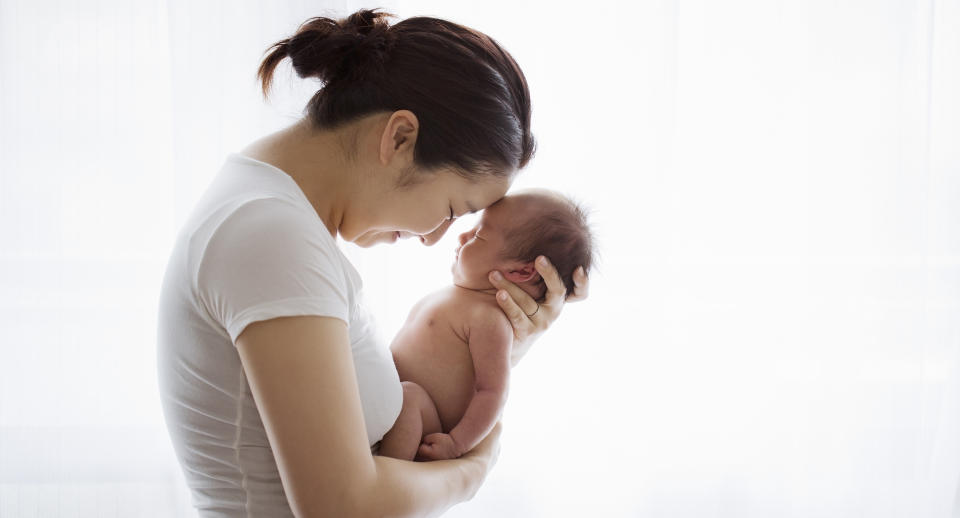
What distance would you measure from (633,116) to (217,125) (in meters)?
1.23

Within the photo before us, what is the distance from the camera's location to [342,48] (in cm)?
97

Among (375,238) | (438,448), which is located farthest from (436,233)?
(438,448)

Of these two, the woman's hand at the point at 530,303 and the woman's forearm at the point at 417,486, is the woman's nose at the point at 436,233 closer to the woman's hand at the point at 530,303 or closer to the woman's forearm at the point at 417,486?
the woman's hand at the point at 530,303

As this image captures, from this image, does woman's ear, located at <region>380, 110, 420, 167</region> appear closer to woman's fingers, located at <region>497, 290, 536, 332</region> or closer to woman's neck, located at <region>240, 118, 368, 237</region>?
woman's neck, located at <region>240, 118, 368, 237</region>

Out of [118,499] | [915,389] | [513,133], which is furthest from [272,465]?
[915,389]

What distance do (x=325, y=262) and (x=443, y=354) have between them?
23.8 inches

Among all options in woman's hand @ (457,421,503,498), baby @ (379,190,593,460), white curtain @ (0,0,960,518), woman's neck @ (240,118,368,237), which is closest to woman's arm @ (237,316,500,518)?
woman's neck @ (240,118,368,237)

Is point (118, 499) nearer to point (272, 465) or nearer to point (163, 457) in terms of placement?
point (163, 457)

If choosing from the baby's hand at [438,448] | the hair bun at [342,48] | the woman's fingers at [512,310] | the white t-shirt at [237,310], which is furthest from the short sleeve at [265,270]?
the woman's fingers at [512,310]

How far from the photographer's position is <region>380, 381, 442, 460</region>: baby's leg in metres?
Answer: 1.12

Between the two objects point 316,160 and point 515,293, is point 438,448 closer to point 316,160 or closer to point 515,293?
point 515,293

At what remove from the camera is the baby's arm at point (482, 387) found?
121cm

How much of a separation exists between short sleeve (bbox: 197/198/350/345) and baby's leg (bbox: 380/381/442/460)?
41 centimetres

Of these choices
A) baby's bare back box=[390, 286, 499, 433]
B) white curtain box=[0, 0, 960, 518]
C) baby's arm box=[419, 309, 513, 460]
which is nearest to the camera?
baby's arm box=[419, 309, 513, 460]
